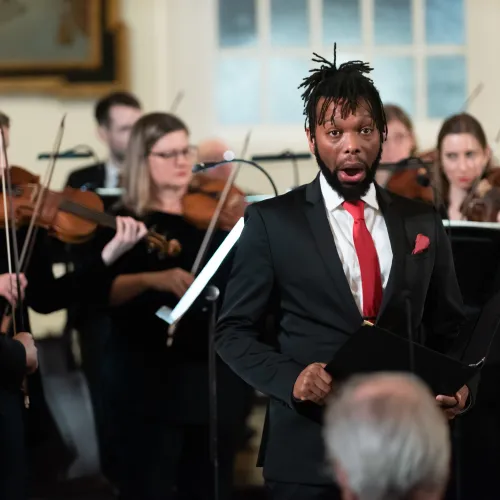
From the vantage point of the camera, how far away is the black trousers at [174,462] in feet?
8.93

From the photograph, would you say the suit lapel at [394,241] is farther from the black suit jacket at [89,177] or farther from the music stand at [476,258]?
the black suit jacket at [89,177]

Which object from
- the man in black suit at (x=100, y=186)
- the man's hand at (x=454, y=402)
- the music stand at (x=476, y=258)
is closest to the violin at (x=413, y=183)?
the music stand at (x=476, y=258)

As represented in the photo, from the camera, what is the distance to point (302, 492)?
1.80 metres

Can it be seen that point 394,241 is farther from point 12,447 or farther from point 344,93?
point 12,447

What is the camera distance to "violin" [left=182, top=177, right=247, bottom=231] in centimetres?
300

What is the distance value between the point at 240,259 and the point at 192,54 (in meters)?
3.04

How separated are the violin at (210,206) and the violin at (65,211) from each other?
0.39 feet

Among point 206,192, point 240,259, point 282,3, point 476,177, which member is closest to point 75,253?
point 206,192

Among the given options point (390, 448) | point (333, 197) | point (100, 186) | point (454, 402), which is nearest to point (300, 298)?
point (333, 197)

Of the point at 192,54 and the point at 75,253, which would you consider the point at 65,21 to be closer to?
the point at 192,54

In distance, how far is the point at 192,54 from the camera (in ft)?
15.6

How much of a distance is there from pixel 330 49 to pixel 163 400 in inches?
98.1

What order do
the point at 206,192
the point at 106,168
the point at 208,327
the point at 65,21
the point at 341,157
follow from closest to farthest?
the point at 341,157 → the point at 208,327 → the point at 206,192 → the point at 106,168 → the point at 65,21

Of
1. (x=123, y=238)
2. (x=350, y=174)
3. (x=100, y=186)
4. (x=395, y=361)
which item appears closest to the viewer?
(x=395, y=361)
